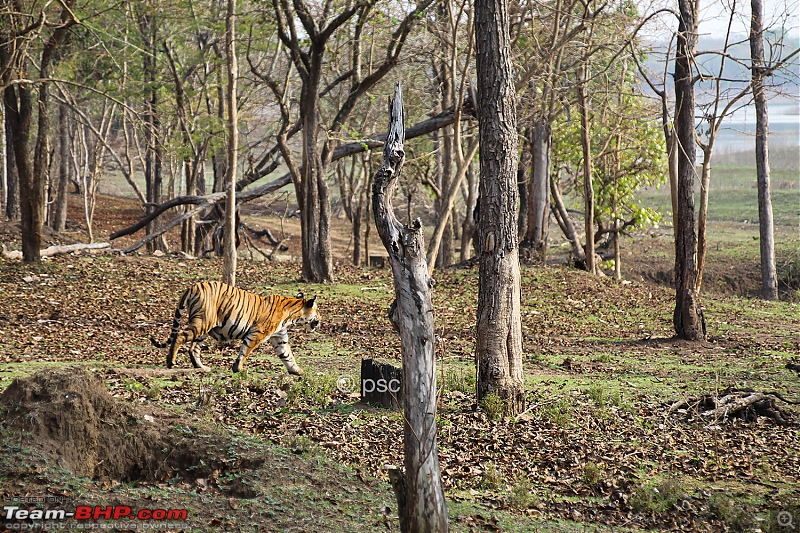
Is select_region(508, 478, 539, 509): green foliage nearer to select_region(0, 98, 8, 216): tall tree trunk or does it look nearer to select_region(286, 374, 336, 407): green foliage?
select_region(286, 374, 336, 407): green foliage

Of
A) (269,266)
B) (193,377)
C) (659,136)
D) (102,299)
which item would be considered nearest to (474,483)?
(193,377)

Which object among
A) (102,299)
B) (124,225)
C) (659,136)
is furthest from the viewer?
(124,225)

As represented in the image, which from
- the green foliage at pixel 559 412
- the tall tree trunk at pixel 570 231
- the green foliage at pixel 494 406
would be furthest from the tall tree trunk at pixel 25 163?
the tall tree trunk at pixel 570 231

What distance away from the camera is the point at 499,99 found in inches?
388

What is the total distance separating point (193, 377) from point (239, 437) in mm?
3040

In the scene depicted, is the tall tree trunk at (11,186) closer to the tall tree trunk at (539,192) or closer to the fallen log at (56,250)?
the fallen log at (56,250)

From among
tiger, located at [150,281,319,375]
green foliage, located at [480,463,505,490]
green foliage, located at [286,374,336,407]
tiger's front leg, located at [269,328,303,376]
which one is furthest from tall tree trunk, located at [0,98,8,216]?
green foliage, located at [480,463,505,490]

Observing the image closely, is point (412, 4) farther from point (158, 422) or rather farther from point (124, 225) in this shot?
point (124, 225)

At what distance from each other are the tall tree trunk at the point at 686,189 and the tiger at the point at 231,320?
7.94 meters

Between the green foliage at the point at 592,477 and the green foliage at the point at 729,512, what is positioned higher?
the green foliage at the point at 592,477

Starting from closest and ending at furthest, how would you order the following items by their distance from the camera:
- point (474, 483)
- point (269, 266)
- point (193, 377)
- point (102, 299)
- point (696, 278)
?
point (474, 483)
point (193, 377)
point (696, 278)
point (102, 299)
point (269, 266)

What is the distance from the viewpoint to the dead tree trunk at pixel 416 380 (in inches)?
224

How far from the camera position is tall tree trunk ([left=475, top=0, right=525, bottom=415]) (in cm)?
983

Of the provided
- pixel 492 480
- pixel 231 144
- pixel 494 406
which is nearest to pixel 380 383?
pixel 494 406
